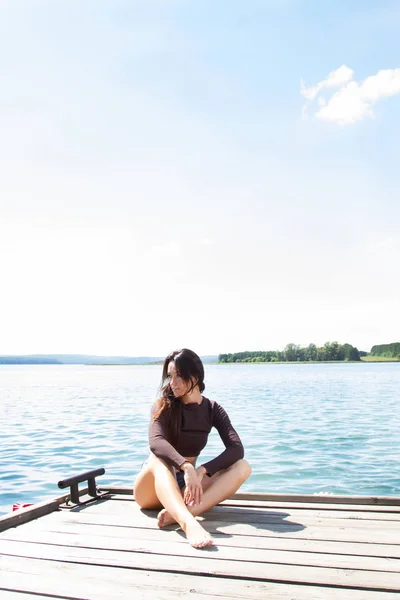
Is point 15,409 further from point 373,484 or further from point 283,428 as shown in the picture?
point 373,484

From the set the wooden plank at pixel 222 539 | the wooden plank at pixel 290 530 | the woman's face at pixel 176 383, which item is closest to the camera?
the wooden plank at pixel 222 539

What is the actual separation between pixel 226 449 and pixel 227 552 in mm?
1075

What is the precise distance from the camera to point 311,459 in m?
12.2

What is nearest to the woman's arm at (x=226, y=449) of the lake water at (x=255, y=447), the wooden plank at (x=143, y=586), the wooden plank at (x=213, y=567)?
the wooden plank at (x=213, y=567)

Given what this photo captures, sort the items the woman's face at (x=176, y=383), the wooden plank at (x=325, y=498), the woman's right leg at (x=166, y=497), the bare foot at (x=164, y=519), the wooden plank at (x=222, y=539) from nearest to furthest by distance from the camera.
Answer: the wooden plank at (x=222, y=539)
the woman's right leg at (x=166, y=497)
the bare foot at (x=164, y=519)
the woman's face at (x=176, y=383)
the wooden plank at (x=325, y=498)

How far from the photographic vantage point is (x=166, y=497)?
13.7 feet

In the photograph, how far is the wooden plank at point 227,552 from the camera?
3355 millimetres

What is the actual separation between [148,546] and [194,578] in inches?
25.5

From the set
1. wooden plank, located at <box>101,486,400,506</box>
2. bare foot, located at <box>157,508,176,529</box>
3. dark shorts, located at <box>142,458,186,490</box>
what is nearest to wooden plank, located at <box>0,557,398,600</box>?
bare foot, located at <box>157,508,176,529</box>

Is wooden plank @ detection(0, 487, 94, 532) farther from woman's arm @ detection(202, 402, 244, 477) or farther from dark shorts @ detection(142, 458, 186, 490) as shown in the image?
woman's arm @ detection(202, 402, 244, 477)

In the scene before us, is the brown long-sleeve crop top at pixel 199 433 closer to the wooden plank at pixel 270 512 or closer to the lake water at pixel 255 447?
the wooden plank at pixel 270 512

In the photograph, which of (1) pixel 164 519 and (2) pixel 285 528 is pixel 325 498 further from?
(1) pixel 164 519

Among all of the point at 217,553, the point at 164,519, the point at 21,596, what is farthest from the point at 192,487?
the point at 21,596

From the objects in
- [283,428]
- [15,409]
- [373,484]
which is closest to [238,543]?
[373,484]
